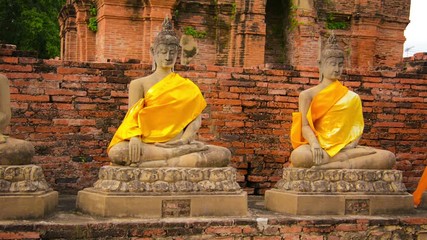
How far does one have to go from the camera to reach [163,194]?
19.2 feet

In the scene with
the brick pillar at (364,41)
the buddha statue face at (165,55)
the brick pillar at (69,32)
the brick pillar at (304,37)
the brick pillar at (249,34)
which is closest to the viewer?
the buddha statue face at (165,55)

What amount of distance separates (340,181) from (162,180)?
197cm

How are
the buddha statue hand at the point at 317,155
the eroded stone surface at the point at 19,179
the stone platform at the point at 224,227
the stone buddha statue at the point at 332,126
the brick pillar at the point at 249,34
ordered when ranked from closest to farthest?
the stone platform at the point at 224,227
the eroded stone surface at the point at 19,179
the buddha statue hand at the point at 317,155
the stone buddha statue at the point at 332,126
the brick pillar at the point at 249,34

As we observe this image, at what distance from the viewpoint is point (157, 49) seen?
6289 millimetres

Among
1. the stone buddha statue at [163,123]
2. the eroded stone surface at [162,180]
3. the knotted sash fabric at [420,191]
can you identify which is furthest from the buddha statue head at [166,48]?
the knotted sash fabric at [420,191]

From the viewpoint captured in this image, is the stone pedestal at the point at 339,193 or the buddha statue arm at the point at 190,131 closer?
the buddha statue arm at the point at 190,131

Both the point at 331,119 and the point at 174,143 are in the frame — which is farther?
the point at 331,119

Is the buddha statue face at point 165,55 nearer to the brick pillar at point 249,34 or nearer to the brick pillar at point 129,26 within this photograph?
the brick pillar at point 129,26

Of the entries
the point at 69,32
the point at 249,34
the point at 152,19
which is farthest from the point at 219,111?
the point at 69,32

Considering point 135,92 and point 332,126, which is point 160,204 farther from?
point 332,126

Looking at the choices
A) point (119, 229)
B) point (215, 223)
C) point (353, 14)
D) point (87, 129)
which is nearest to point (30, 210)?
point (119, 229)

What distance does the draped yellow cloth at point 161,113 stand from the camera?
6082mm

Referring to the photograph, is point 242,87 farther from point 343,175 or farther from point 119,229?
point 119,229

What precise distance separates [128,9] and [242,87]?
241 inches
